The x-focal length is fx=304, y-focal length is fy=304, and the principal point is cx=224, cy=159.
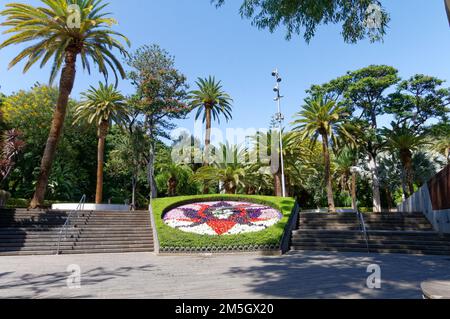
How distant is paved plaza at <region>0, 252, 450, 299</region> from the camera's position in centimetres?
638

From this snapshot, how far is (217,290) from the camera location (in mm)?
6676

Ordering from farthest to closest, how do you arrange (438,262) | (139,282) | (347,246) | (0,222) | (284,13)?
1. (0,222)
2. (347,246)
3. (438,262)
4. (284,13)
5. (139,282)

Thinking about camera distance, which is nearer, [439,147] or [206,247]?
[206,247]

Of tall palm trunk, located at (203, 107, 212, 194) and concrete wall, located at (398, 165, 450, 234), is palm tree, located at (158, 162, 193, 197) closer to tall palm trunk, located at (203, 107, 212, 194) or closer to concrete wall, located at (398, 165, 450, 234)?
tall palm trunk, located at (203, 107, 212, 194)

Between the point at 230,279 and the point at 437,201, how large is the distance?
13.8 meters

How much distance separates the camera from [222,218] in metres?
18.5

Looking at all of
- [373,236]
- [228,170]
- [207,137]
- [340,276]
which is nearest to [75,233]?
[340,276]

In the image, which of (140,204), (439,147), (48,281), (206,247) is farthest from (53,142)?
(439,147)

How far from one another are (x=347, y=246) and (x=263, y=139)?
18829 mm

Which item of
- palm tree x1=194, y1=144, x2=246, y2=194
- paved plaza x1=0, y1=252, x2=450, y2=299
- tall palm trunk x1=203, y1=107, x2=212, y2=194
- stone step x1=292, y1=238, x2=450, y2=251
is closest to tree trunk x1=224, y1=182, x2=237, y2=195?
palm tree x1=194, y1=144, x2=246, y2=194

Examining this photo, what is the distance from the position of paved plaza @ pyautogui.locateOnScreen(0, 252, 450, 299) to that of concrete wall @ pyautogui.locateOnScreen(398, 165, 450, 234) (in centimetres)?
472

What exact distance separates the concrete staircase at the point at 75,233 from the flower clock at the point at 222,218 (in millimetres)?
2041

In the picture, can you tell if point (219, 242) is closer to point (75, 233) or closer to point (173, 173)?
point (75, 233)

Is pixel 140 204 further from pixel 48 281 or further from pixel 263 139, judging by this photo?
pixel 48 281
